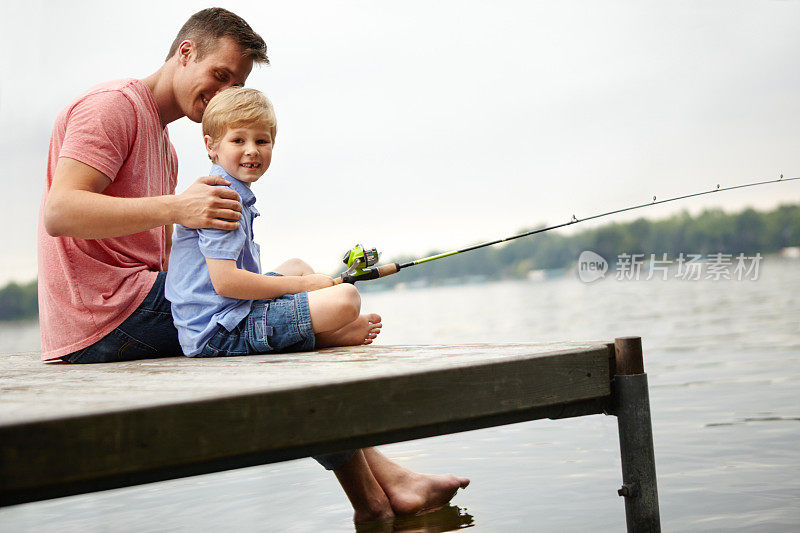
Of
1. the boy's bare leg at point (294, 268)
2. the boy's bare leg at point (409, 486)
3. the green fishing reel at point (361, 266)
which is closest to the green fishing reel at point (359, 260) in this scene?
the green fishing reel at point (361, 266)

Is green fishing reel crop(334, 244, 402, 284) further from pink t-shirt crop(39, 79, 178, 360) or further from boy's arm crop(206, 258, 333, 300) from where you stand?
pink t-shirt crop(39, 79, 178, 360)

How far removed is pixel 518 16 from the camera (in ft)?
102

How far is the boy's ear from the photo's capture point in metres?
2.33

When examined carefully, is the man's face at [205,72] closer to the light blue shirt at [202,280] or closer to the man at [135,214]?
the man at [135,214]

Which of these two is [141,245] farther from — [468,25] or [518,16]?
[468,25]

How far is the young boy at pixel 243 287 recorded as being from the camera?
2139 millimetres

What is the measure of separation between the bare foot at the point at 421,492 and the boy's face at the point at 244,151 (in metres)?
1.01

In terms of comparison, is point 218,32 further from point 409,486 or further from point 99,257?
point 409,486

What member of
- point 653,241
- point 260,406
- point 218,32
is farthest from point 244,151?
point 653,241

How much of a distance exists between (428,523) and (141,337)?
3.15 ft

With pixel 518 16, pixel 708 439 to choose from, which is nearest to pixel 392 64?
pixel 518 16

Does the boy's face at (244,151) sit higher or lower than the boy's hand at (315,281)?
higher

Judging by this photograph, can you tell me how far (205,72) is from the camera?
8.21 ft

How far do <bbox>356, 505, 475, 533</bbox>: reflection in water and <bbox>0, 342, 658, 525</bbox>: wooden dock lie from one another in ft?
2.14
